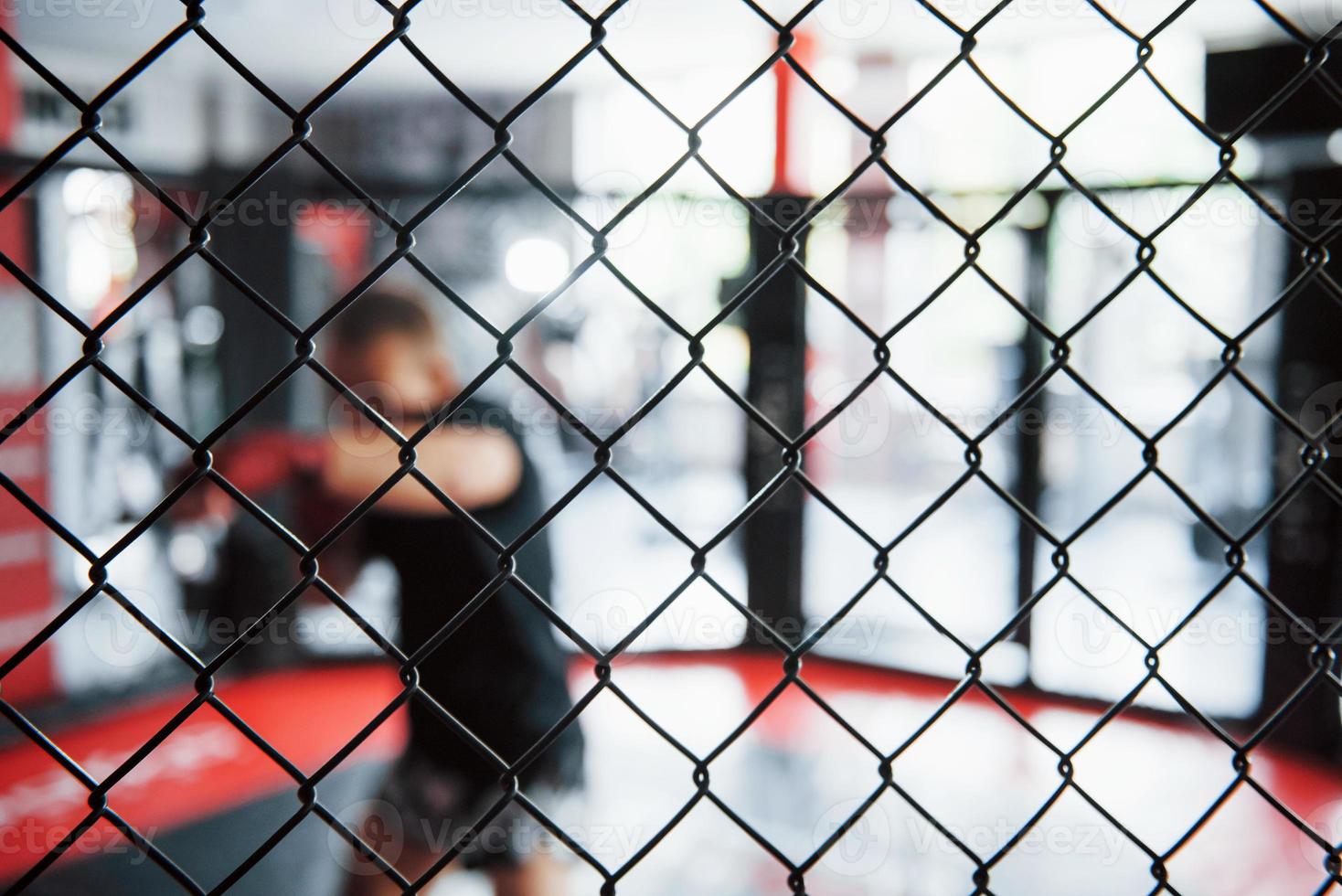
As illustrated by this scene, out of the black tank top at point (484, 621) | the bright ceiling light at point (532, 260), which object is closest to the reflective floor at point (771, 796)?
the black tank top at point (484, 621)

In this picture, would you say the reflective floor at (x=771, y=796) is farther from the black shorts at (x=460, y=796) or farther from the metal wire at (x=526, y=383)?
the metal wire at (x=526, y=383)

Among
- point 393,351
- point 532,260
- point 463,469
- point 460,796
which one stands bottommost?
point 460,796

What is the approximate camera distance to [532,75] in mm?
5285

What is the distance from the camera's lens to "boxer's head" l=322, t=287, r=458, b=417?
6.20 ft

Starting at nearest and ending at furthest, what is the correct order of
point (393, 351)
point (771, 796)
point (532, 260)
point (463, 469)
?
point (463, 469) < point (393, 351) < point (771, 796) < point (532, 260)

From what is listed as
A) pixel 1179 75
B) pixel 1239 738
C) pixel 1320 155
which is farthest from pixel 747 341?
pixel 1239 738

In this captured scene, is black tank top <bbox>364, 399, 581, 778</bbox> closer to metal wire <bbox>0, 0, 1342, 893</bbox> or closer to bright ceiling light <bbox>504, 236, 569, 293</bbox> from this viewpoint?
metal wire <bbox>0, 0, 1342, 893</bbox>

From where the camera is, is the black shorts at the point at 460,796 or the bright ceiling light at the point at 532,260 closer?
the black shorts at the point at 460,796

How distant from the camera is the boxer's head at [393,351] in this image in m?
1.89

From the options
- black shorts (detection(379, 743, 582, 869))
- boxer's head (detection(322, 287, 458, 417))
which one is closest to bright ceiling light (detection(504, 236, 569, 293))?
boxer's head (detection(322, 287, 458, 417))

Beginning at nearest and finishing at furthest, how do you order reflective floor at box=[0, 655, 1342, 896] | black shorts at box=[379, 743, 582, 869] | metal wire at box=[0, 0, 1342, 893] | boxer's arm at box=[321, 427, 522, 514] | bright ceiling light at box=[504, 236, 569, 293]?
metal wire at box=[0, 0, 1342, 893]
boxer's arm at box=[321, 427, 522, 514]
black shorts at box=[379, 743, 582, 869]
reflective floor at box=[0, 655, 1342, 896]
bright ceiling light at box=[504, 236, 569, 293]

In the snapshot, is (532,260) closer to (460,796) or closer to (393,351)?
(393,351)

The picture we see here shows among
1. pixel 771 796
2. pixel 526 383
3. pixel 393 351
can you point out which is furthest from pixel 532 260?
pixel 526 383

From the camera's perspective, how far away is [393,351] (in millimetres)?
1914
